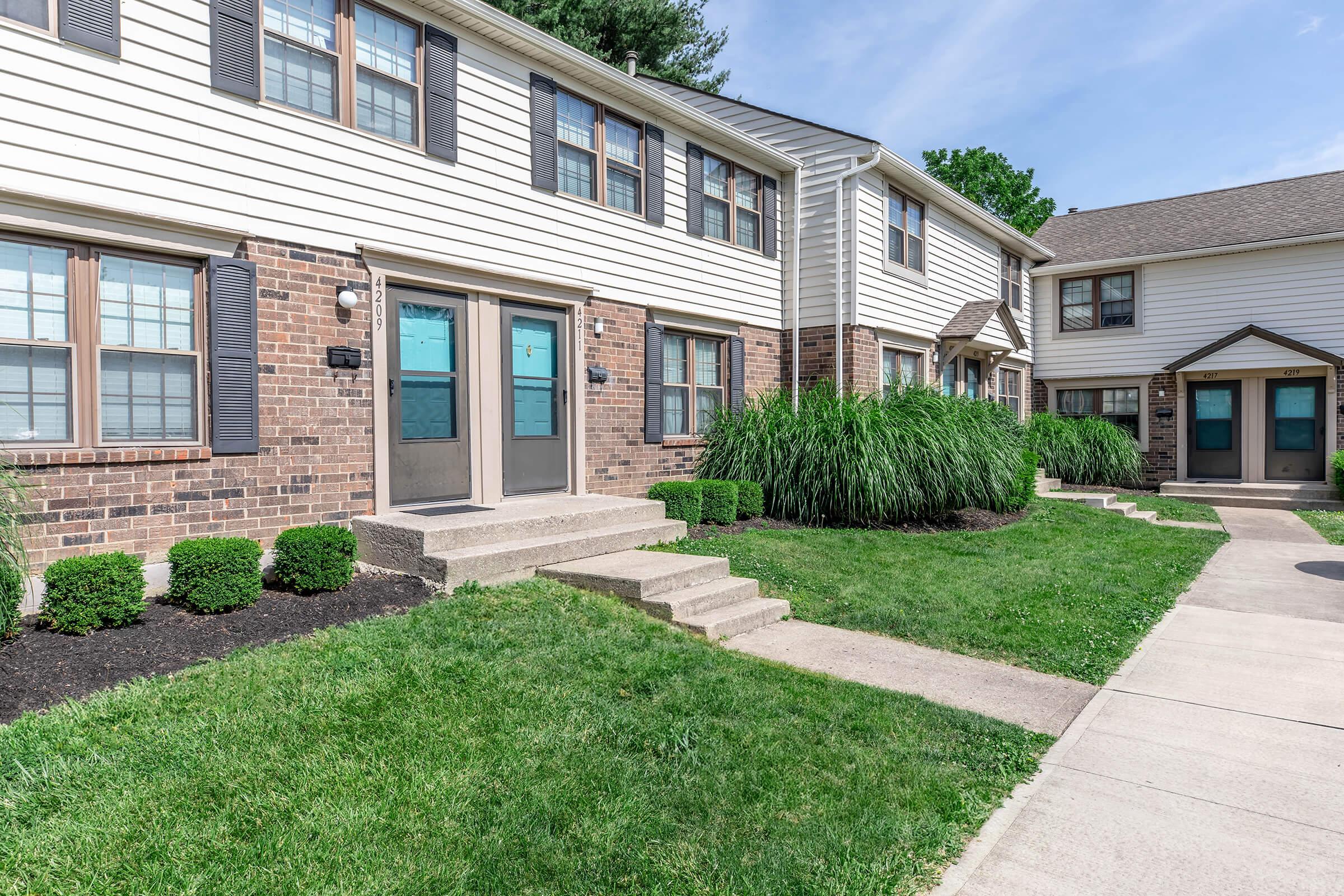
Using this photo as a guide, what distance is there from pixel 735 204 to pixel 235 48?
268 inches

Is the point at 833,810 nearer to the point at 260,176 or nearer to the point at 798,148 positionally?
the point at 260,176

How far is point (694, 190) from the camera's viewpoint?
10305 mm

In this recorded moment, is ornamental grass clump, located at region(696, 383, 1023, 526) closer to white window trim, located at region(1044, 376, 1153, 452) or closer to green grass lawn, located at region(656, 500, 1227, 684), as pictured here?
green grass lawn, located at region(656, 500, 1227, 684)

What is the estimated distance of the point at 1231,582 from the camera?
23.6 feet

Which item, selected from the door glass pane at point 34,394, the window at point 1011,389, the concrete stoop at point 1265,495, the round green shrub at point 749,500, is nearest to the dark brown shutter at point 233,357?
the door glass pane at point 34,394

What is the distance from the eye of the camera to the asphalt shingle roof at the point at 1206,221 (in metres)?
15.1

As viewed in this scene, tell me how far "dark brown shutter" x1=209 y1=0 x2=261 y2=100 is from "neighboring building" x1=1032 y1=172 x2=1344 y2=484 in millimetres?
16537

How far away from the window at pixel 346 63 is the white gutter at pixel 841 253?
6.31 m

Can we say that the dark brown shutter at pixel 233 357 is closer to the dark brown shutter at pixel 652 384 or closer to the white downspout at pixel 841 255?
the dark brown shutter at pixel 652 384

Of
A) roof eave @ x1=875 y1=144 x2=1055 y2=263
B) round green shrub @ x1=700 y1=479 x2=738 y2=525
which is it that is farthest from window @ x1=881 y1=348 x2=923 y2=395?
round green shrub @ x1=700 y1=479 x2=738 y2=525

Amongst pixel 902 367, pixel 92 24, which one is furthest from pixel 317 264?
pixel 902 367

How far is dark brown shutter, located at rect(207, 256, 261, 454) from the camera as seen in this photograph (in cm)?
565

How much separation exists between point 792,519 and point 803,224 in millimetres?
5015

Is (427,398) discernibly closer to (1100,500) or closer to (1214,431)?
(1100,500)
